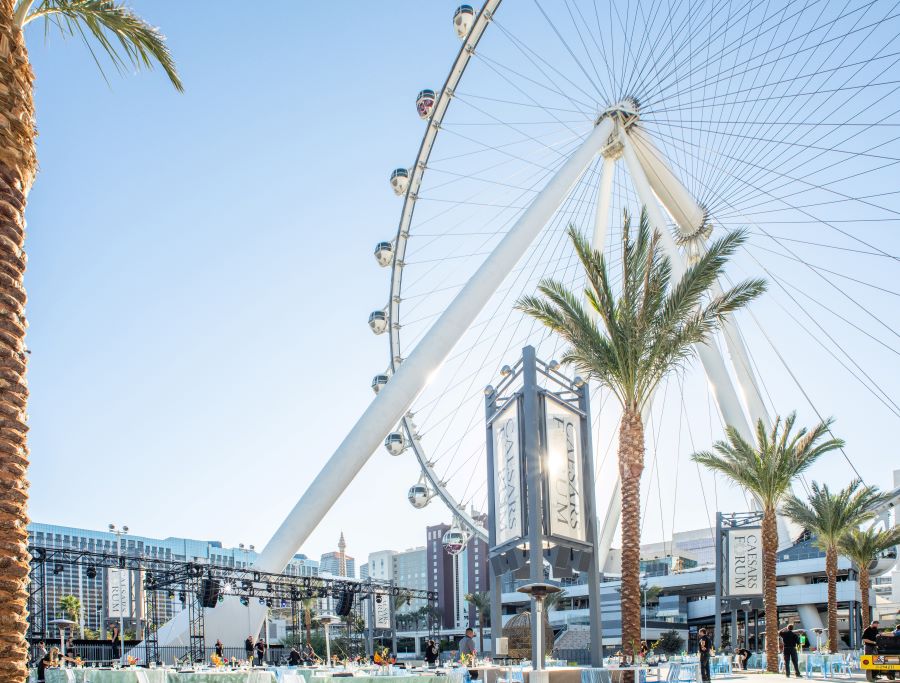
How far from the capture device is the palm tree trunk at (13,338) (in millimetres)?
7113

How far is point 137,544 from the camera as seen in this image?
120m

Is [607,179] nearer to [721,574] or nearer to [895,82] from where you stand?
[895,82]

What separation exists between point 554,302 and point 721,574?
1623cm

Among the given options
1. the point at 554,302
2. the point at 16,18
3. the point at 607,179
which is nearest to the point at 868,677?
the point at 554,302

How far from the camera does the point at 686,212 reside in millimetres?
27219

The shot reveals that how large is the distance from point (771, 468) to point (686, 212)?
7925 mm

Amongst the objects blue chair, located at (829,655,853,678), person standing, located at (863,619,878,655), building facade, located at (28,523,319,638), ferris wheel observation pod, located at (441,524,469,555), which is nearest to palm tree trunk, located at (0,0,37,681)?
person standing, located at (863,619,878,655)

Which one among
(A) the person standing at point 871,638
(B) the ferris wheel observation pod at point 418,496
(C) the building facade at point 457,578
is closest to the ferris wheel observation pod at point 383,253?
(B) the ferris wheel observation pod at point 418,496

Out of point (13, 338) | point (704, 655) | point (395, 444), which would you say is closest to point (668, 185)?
point (395, 444)

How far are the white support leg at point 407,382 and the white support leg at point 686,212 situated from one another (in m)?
5.38

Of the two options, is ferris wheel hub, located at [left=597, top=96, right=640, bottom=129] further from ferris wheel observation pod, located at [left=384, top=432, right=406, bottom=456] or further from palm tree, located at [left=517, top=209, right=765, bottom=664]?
ferris wheel observation pod, located at [left=384, top=432, right=406, bottom=456]

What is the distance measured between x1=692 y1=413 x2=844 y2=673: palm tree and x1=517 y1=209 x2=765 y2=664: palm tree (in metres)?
8.25

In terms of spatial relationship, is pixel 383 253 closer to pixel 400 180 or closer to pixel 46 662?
pixel 400 180

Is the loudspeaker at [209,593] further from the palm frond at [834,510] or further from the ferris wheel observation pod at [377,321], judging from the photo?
the palm frond at [834,510]
